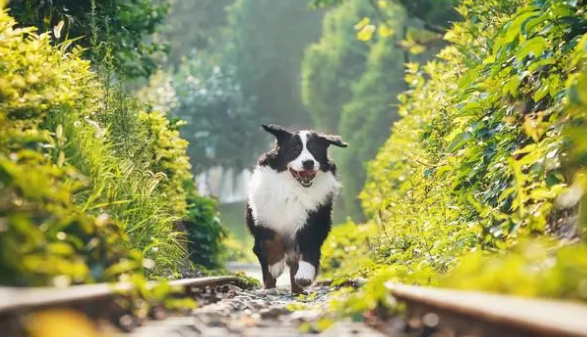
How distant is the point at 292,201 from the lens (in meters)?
10.3

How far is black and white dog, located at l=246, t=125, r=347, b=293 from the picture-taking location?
10195 millimetres

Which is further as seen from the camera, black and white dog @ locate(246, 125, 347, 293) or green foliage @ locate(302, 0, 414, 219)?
green foliage @ locate(302, 0, 414, 219)

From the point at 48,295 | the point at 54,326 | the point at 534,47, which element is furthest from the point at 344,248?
the point at 54,326

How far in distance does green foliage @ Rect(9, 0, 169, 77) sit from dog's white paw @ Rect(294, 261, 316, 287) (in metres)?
3.20

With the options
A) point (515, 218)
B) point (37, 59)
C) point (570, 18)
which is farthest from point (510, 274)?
point (37, 59)

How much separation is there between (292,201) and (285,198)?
3.7 inches

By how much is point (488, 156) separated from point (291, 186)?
10.5 feet

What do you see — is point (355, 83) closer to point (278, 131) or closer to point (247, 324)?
point (278, 131)

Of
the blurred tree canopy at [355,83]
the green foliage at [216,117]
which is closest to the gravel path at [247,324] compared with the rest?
the blurred tree canopy at [355,83]

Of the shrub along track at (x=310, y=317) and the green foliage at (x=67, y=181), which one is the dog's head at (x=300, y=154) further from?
the shrub along track at (x=310, y=317)

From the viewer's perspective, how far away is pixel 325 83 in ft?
167

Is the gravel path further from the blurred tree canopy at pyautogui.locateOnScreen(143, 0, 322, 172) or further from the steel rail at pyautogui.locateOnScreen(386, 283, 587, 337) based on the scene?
the blurred tree canopy at pyautogui.locateOnScreen(143, 0, 322, 172)

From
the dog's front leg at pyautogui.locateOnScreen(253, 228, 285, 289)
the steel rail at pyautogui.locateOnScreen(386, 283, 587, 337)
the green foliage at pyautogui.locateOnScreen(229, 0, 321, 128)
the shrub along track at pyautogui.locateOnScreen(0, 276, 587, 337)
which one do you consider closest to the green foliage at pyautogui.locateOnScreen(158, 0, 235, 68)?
the green foliage at pyautogui.locateOnScreen(229, 0, 321, 128)

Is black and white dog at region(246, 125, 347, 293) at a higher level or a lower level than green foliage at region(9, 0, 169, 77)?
lower
